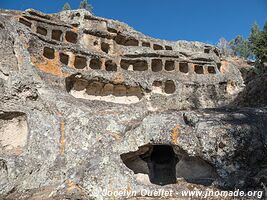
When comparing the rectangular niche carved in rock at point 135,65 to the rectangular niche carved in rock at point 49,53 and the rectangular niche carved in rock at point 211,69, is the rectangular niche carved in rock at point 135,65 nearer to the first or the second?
the rectangular niche carved in rock at point 211,69

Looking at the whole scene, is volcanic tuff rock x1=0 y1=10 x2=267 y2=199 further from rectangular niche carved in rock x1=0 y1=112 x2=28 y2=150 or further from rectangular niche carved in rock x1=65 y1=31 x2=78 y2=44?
Result: rectangular niche carved in rock x1=65 y1=31 x2=78 y2=44

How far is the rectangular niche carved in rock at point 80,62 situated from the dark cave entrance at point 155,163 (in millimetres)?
10400

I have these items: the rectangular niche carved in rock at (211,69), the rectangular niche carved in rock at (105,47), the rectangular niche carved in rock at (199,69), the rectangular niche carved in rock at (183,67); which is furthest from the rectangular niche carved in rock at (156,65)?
the rectangular niche carved in rock at (211,69)

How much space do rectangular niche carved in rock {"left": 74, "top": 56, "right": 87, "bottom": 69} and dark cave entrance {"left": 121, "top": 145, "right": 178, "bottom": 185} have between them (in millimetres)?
10400

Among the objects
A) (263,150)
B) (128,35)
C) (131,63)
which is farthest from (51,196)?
(128,35)

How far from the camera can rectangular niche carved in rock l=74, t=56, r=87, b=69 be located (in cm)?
2352

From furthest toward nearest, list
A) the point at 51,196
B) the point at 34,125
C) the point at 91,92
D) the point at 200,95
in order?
the point at 200,95, the point at 91,92, the point at 34,125, the point at 51,196

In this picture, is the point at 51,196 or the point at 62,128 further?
the point at 62,128

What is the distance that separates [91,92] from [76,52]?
3.55 metres

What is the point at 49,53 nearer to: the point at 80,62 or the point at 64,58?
the point at 64,58

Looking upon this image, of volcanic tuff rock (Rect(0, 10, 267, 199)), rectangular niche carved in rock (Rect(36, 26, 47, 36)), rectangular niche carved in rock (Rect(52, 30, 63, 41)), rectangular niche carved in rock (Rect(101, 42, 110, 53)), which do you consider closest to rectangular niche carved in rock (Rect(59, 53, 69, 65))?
volcanic tuff rock (Rect(0, 10, 267, 199))

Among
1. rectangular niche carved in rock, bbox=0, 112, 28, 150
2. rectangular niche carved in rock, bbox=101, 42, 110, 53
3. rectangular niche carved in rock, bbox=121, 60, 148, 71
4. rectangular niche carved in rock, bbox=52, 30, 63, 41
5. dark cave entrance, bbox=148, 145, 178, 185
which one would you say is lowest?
dark cave entrance, bbox=148, 145, 178, 185

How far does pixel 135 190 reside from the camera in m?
10.5

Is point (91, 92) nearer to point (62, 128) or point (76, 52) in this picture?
point (76, 52)
